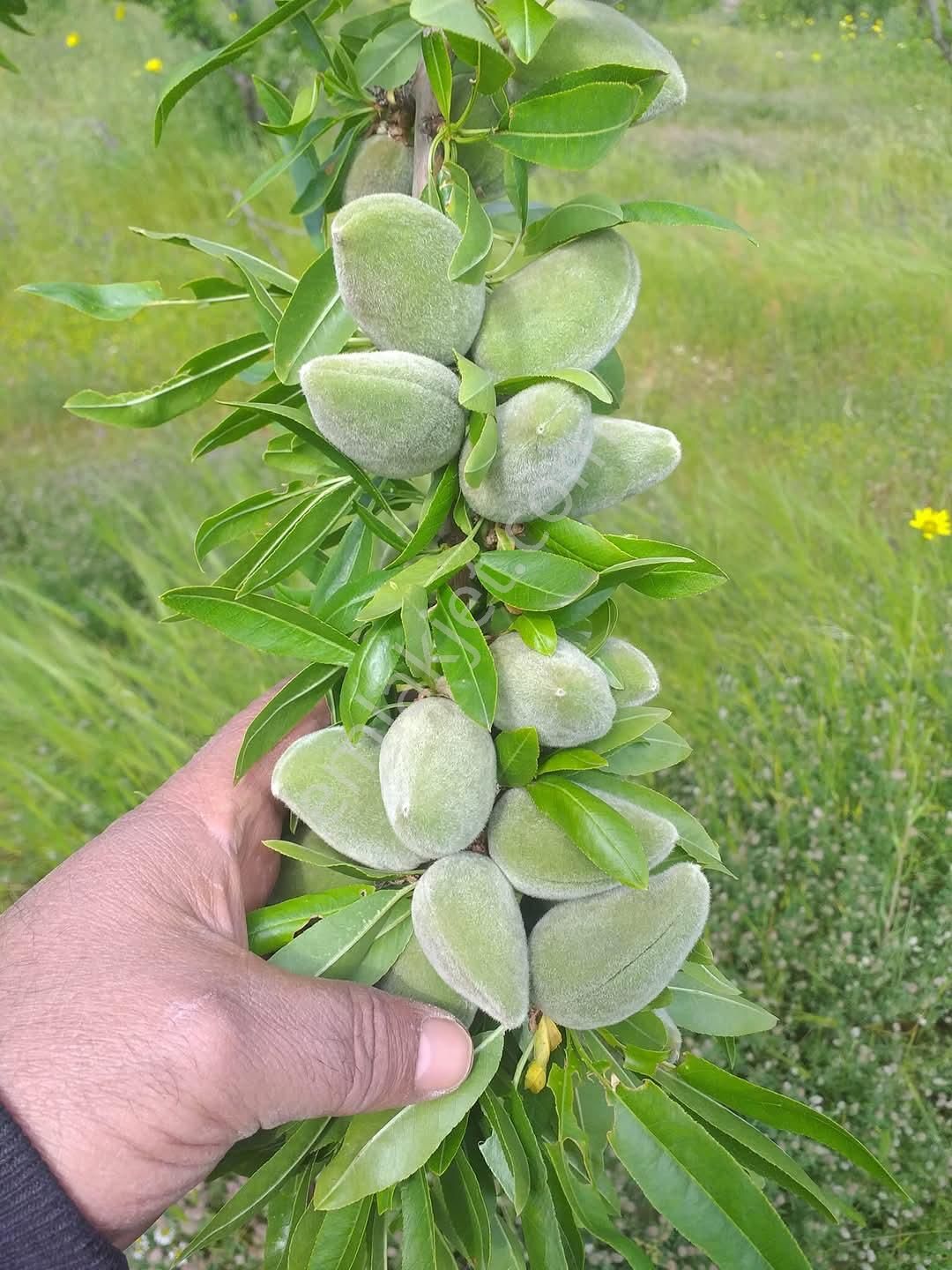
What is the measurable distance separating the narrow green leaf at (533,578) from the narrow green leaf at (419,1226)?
43cm

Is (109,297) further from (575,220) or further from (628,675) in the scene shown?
(628,675)

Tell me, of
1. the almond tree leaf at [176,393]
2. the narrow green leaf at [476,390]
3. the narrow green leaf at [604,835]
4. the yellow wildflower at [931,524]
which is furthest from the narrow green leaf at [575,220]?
the yellow wildflower at [931,524]

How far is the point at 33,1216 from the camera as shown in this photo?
0.61 meters

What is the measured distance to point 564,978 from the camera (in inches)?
23.5

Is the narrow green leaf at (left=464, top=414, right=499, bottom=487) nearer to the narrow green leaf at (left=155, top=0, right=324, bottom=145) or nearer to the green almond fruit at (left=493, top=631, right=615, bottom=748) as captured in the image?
the green almond fruit at (left=493, top=631, right=615, bottom=748)

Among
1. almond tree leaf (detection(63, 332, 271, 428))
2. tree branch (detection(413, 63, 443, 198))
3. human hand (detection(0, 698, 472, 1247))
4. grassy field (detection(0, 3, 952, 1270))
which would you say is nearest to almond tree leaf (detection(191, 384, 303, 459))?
almond tree leaf (detection(63, 332, 271, 428))

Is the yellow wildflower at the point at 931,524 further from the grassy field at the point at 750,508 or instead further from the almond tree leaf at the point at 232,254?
the almond tree leaf at the point at 232,254

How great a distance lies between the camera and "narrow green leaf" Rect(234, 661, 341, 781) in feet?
2.14

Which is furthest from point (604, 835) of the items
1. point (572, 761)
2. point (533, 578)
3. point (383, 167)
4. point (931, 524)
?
point (931, 524)

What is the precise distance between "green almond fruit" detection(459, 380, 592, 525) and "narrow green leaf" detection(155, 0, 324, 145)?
237 mm

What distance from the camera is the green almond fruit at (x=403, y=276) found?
50 centimetres

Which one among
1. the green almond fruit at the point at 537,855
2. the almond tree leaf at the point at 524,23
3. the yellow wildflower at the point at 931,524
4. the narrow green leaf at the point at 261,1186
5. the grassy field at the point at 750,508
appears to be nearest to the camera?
the almond tree leaf at the point at 524,23

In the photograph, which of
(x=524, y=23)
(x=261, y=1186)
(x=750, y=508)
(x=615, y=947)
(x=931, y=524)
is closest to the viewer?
(x=524, y=23)

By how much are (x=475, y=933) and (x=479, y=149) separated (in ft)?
1.61
